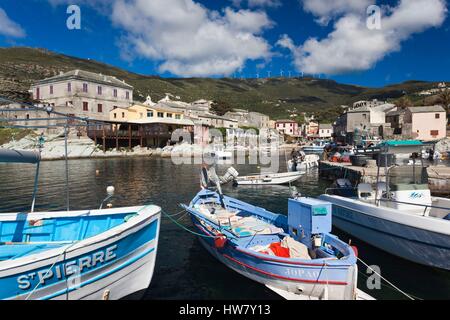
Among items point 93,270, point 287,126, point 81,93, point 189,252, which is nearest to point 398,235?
point 189,252

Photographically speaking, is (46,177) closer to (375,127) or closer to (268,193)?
(268,193)

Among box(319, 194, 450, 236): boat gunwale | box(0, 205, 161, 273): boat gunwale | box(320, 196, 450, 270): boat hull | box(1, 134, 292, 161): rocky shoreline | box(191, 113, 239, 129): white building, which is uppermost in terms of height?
box(191, 113, 239, 129): white building

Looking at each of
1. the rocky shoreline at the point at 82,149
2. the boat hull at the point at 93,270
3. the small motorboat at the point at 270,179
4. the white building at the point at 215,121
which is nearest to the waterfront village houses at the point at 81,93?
the rocky shoreline at the point at 82,149

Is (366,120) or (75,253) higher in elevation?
(366,120)

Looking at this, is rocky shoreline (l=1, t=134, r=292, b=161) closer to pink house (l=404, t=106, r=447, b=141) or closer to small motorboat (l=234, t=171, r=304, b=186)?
small motorboat (l=234, t=171, r=304, b=186)

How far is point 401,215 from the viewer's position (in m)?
10.6

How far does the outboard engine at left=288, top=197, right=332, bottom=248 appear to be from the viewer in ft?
29.7

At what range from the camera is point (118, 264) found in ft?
24.2

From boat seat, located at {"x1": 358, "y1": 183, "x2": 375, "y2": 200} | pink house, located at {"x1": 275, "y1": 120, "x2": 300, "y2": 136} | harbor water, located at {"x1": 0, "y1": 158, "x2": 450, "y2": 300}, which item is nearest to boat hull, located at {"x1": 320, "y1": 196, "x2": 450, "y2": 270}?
harbor water, located at {"x1": 0, "y1": 158, "x2": 450, "y2": 300}

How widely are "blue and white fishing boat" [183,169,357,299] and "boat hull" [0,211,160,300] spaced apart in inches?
113

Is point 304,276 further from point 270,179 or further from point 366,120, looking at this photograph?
point 366,120

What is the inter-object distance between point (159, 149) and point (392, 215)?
2322 inches

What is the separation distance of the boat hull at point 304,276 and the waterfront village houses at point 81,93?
217ft

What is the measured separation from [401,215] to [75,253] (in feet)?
34.7
